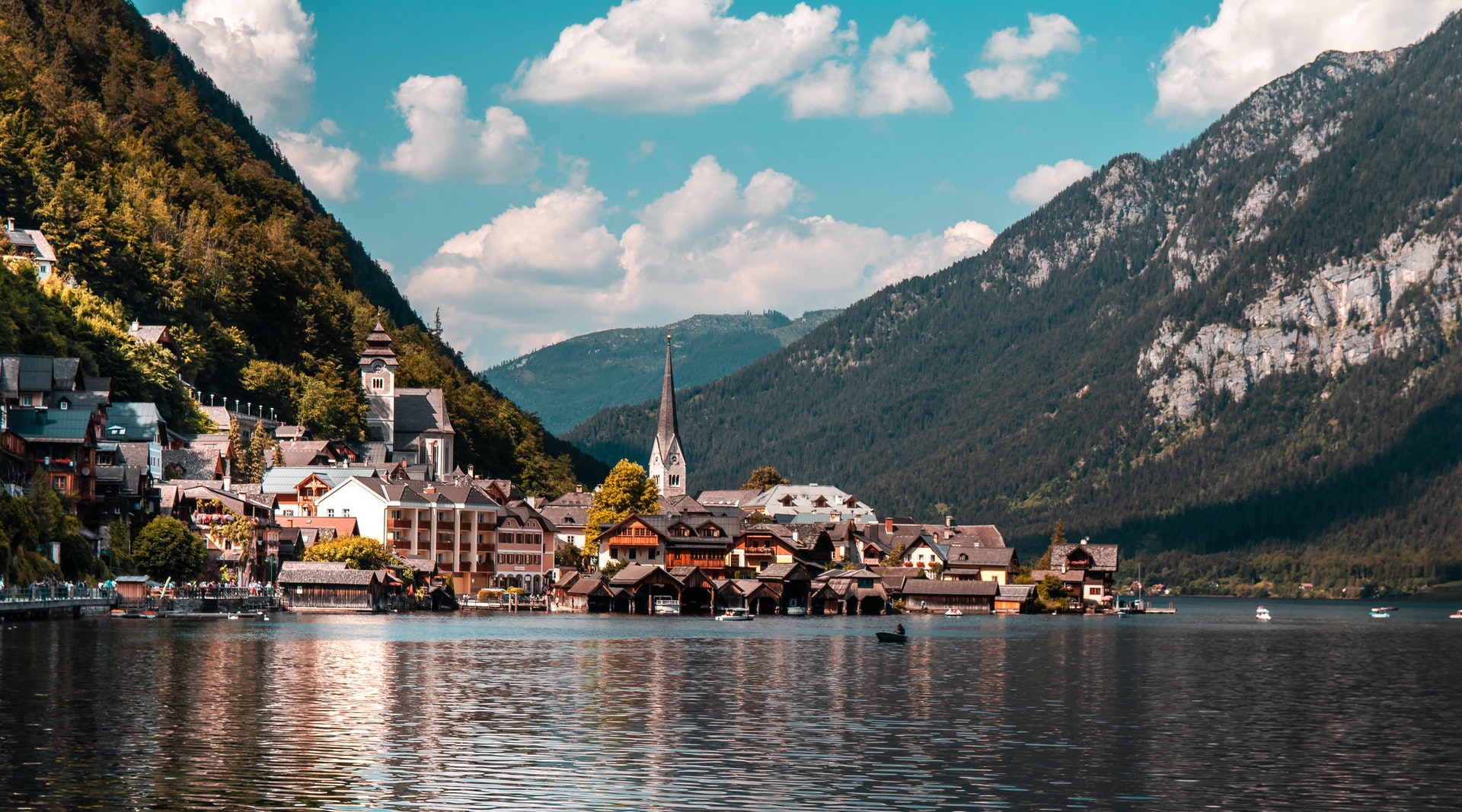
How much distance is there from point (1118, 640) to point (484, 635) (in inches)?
1833

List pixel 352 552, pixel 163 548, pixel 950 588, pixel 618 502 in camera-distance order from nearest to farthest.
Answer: pixel 163 548, pixel 352 552, pixel 618 502, pixel 950 588

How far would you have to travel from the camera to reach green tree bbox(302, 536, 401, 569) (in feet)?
493

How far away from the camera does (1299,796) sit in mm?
37906

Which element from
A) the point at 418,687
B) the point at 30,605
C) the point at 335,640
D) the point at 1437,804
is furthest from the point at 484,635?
the point at 1437,804

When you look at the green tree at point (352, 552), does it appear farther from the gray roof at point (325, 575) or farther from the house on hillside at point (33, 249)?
the house on hillside at point (33, 249)

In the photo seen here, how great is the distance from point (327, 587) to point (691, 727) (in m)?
104

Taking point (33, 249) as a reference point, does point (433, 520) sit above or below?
below

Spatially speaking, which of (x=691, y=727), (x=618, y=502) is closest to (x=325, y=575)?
(x=618, y=502)

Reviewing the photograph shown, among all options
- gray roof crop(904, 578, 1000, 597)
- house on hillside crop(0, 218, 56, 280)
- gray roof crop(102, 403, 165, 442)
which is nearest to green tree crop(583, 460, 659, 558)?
gray roof crop(904, 578, 1000, 597)

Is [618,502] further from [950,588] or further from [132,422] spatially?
[132,422]

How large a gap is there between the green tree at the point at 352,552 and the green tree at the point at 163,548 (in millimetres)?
21235

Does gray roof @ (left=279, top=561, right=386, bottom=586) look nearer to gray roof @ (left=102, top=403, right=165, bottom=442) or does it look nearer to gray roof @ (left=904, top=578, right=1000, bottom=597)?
gray roof @ (left=102, top=403, right=165, bottom=442)

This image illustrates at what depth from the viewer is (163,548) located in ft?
419

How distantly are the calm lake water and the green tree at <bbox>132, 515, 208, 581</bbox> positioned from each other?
104 feet
